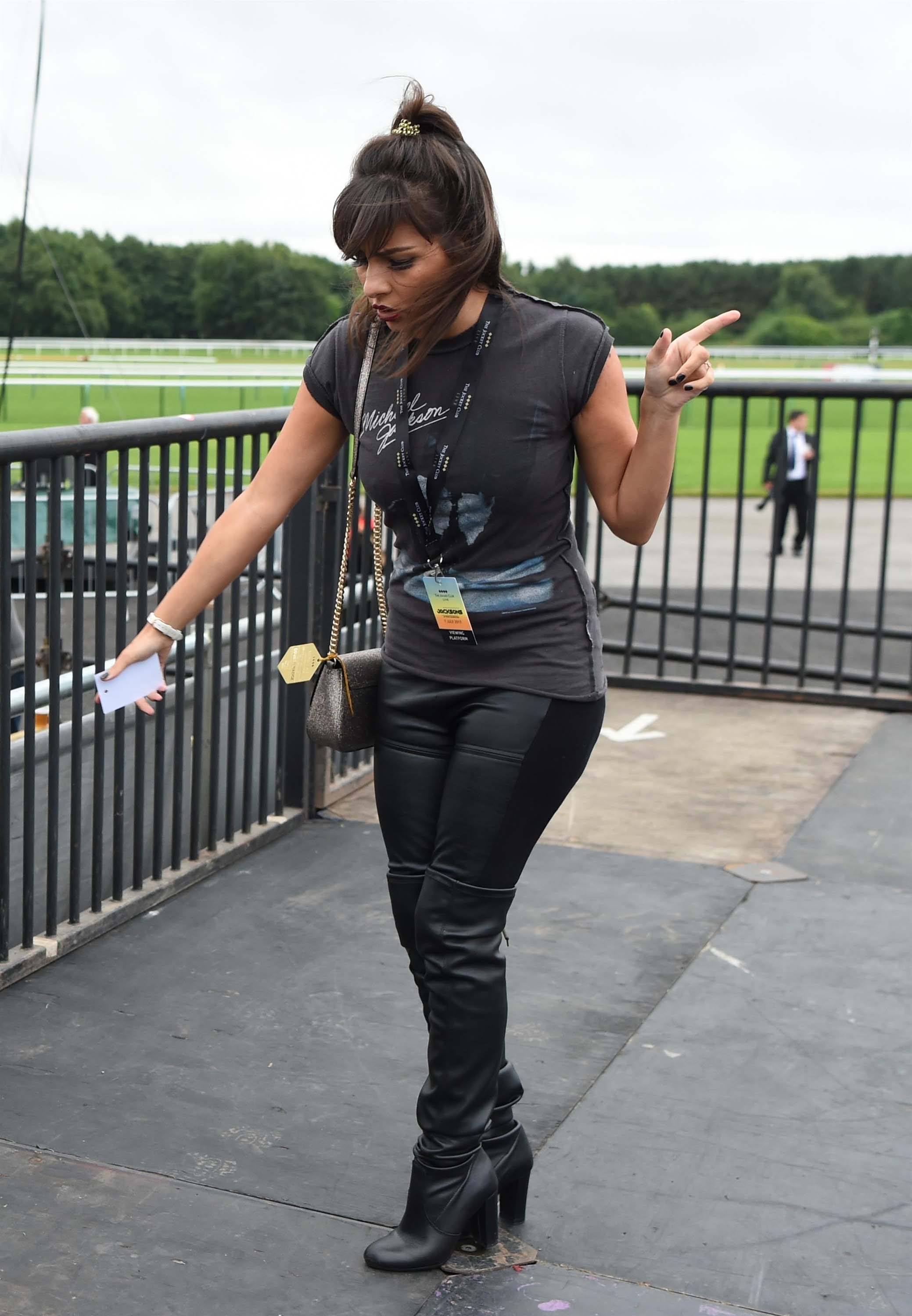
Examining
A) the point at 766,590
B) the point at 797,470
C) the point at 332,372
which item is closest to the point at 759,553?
the point at 797,470

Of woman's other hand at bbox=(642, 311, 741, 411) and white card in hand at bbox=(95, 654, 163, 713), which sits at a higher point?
woman's other hand at bbox=(642, 311, 741, 411)

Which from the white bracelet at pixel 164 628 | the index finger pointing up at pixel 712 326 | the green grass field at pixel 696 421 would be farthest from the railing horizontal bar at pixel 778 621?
the index finger pointing up at pixel 712 326

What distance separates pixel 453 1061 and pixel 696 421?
63.0 metres

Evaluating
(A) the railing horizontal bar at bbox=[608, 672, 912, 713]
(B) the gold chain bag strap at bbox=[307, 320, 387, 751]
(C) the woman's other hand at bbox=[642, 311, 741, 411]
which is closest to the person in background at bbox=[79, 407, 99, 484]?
(B) the gold chain bag strap at bbox=[307, 320, 387, 751]

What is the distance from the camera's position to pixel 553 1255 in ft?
8.67

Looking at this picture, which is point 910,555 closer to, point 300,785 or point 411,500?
point 300,785

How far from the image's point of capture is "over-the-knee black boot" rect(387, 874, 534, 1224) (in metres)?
2.63

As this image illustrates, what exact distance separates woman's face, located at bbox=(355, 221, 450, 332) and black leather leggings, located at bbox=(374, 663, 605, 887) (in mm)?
648

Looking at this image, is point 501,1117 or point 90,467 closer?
point 501,1117

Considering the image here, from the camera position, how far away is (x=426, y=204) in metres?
2.31

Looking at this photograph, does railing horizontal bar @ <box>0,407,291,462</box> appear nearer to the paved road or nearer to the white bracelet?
the white bracelet

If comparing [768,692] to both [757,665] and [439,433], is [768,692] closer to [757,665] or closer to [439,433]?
[757,665]

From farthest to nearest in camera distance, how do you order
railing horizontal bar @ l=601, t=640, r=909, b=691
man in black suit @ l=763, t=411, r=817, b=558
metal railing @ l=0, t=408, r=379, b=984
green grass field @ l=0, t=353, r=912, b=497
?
1. man in black suit @ l=763, t=411, r=817, b=558
2. railing horizontal bar @ l=601, t=640, r=909, b=691
3. green grass field @ l=0, t=353, r=912, b=497
4. metal railing @ l=0, t=408, r=379, b=984

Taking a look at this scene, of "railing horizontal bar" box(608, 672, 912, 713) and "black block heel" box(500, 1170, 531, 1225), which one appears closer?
"black block heel" box(500, 1170, 531, 1225)
